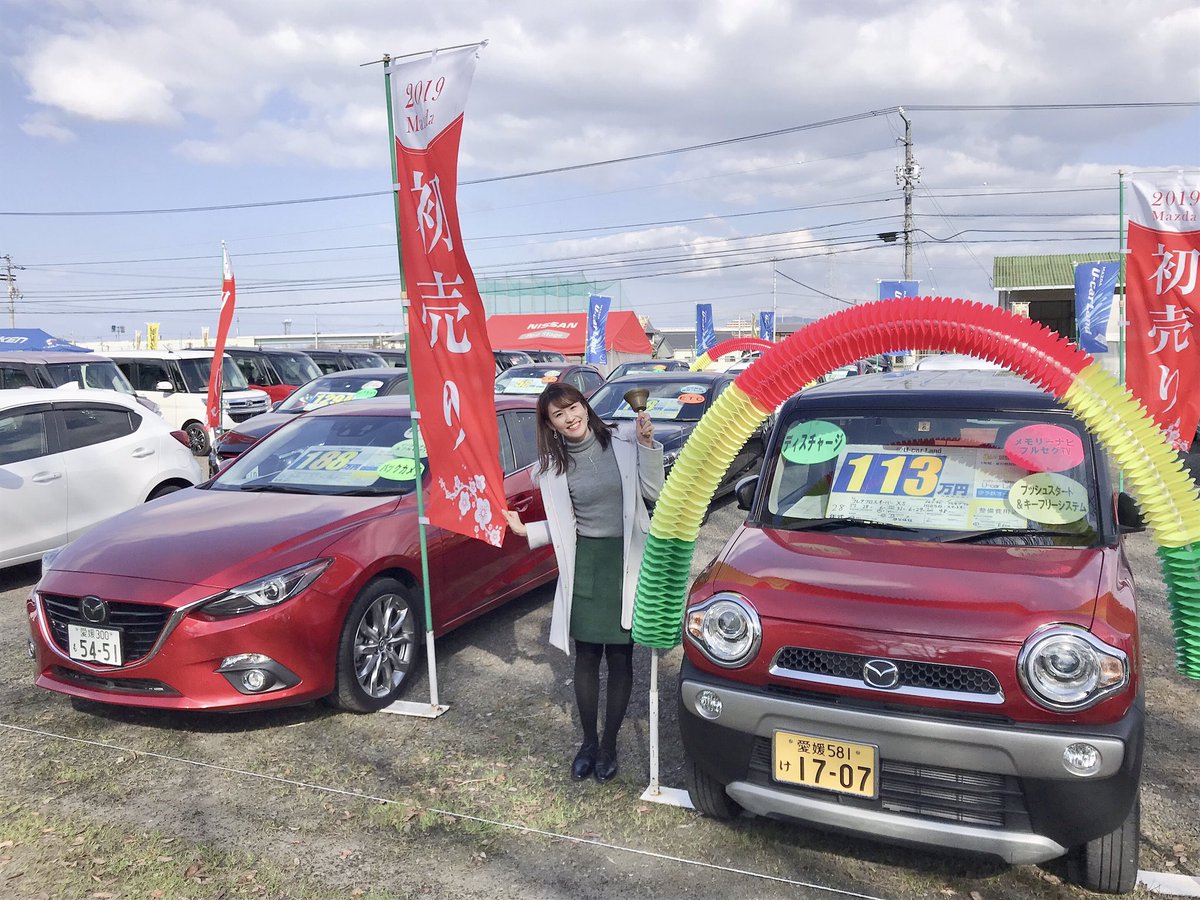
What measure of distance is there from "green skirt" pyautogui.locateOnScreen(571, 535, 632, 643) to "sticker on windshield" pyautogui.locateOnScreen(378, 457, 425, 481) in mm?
1720

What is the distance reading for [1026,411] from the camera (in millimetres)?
3717

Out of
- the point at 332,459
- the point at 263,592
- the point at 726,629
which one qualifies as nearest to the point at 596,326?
the point at 332,459

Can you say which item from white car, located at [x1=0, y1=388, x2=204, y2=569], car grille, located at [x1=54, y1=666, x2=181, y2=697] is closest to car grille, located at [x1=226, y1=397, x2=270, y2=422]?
white car, located at [x1=0, y1=388, x2=204, y2=569]

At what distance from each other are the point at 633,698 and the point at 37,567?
5.87 metres

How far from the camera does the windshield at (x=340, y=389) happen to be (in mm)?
10805

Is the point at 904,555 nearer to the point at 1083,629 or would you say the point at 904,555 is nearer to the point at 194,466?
the point at 1083,629

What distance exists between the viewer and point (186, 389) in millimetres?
15508

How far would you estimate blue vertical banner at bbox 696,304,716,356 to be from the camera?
27.9m

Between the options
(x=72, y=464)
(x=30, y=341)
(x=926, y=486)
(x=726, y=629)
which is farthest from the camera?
(x=30, y=341)

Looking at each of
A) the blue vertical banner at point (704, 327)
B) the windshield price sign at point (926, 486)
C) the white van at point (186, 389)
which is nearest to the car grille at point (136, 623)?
the windshield price sign at point (926, 486)

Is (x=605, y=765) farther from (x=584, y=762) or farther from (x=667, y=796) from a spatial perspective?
(x=667, y=796)

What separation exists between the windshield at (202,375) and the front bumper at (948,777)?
1449 centimetres

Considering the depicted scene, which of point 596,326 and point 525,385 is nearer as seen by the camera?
point 525,385

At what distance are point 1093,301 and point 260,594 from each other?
16.4 m
